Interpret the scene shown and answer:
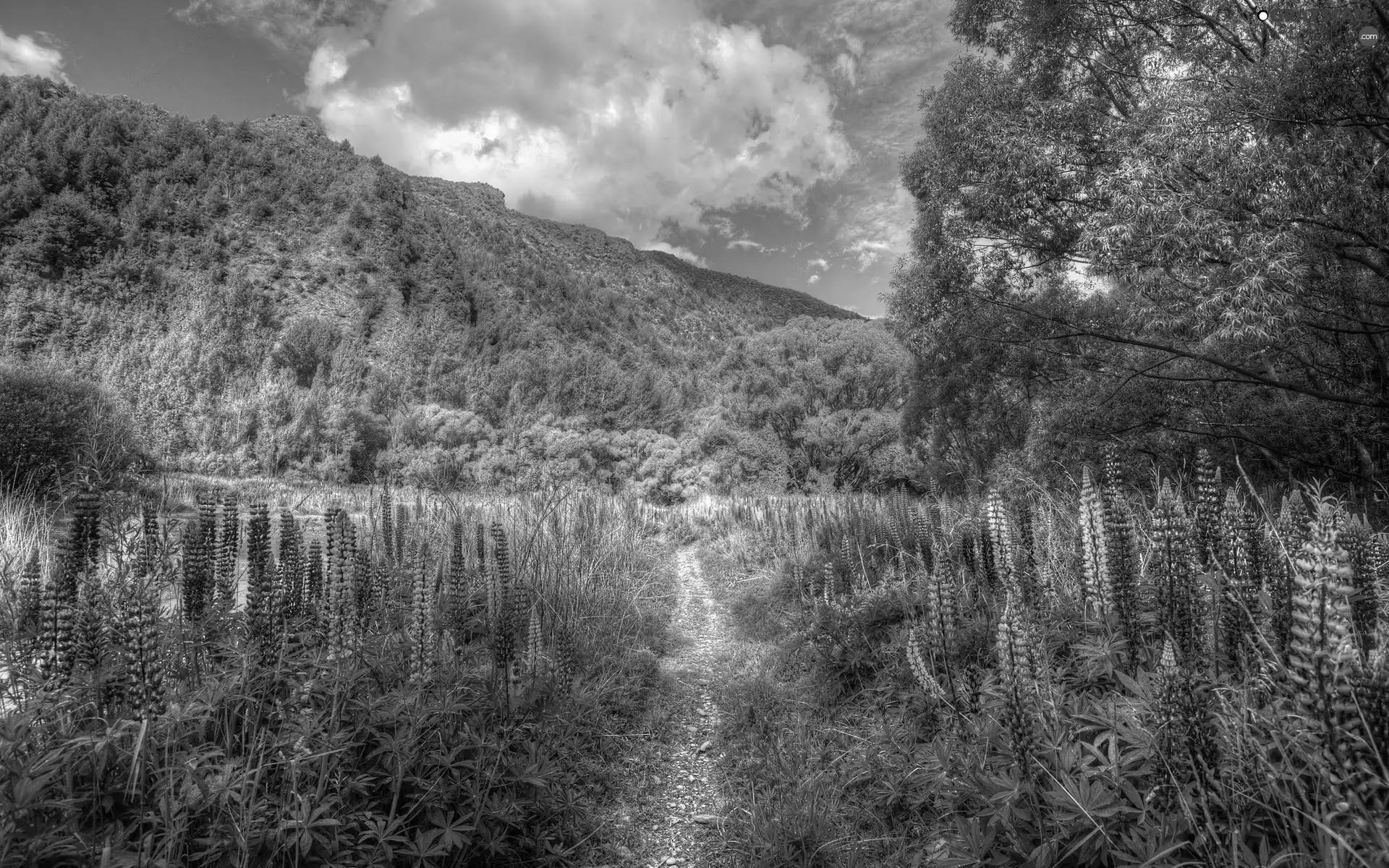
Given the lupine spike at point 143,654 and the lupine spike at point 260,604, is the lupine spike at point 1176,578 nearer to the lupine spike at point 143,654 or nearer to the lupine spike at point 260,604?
the lupine spike at point 143,654

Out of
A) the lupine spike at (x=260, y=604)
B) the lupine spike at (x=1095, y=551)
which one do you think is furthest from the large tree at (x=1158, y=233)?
the lupine spike at (x=260, y=604)

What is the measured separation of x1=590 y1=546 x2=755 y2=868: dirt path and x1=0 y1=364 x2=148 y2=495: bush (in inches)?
369

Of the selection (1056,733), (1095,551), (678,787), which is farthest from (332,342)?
(1056,733)

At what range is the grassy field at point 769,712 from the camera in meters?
1.43

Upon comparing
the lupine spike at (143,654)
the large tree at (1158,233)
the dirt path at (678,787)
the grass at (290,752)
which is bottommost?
the dirt path at (678,787)

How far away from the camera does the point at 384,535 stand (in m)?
5.30

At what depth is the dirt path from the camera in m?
3.12

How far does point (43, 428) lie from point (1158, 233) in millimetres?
18598

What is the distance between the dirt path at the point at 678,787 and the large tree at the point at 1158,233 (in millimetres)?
8207

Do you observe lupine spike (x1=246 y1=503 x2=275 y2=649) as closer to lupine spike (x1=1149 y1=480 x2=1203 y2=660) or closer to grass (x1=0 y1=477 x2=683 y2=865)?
grass (x1=0 y1=477 x2=683 y2=865)

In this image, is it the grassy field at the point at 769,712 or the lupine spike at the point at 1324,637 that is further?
the grassy field at the point at 769,712


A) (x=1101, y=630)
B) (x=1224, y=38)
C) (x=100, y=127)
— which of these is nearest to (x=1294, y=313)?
(x=1224, y=38)

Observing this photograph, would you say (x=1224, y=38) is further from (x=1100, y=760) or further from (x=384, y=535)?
(x=384, y=535)

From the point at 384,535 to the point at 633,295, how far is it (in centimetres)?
4809
